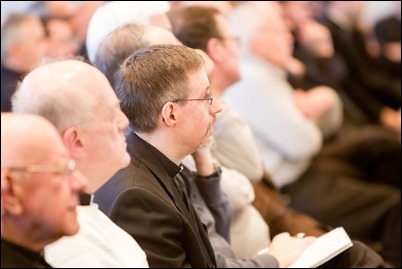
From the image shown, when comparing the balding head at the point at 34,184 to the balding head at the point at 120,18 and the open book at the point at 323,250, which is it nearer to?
the open book at the point at 323,250

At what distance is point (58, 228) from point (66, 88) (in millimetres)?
338

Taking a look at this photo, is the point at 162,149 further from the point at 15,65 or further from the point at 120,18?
the point at 15,65

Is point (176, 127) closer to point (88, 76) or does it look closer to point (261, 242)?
point (88, 76)

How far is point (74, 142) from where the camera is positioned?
1.68 metres

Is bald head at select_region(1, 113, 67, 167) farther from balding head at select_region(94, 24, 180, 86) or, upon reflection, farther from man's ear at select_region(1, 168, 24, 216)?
balding head at select_region(94, 24, 180, 86)

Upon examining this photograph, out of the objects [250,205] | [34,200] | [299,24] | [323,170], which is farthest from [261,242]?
[299,24]

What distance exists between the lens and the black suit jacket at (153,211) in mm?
2006

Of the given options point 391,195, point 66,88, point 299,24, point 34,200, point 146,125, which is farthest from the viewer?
point 299,24

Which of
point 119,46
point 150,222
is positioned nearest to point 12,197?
point 150,222

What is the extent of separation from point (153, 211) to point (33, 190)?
641 mm

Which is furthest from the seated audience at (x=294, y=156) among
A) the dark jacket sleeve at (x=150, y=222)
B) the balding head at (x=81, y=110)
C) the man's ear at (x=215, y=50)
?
the balding head at (x=81, y=110)

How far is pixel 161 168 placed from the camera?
7.17 ft

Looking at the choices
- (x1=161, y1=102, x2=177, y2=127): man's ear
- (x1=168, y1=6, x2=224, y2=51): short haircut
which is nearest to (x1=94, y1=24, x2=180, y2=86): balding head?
(x1=161, y1=102, x2=177, y2=127): man's ear

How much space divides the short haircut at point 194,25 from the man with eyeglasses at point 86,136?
121 centimetres
